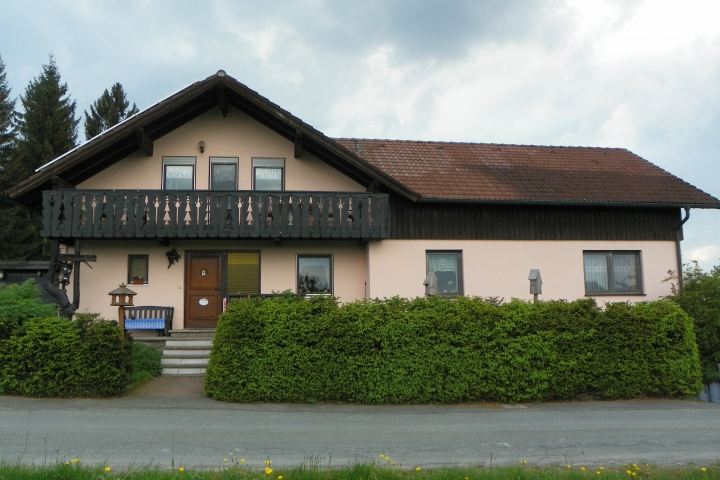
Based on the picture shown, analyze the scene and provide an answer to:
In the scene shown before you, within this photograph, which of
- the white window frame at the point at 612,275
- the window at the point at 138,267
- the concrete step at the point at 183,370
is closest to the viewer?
the concrete step at the point at 183,370

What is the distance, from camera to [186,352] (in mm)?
14039

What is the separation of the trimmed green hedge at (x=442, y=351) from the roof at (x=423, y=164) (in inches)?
206

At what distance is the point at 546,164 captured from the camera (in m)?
19.1

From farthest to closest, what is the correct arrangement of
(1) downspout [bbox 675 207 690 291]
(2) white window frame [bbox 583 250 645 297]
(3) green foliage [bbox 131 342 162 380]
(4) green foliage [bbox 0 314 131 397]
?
(1) downspout [bbox 675 207 690 291]
(2) white window frame [bbox 583 250 645 297]
(3) green foliage [bbox 131 342 162 380]
(4) green foliage [bbox 0 314 131 397]

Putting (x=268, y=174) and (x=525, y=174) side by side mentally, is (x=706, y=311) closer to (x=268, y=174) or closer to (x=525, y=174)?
(x=525, y=174)

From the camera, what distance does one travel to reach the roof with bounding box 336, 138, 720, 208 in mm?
16719

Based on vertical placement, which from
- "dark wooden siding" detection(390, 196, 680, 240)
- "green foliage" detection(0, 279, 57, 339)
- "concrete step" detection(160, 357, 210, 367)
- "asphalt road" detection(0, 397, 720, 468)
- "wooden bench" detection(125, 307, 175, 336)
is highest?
"dark wooden siding" detection(390, 196, 680, 240)

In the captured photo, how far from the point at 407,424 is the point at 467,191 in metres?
8.70

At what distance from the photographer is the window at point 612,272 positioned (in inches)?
676

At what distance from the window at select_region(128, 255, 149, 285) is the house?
0.04 metres

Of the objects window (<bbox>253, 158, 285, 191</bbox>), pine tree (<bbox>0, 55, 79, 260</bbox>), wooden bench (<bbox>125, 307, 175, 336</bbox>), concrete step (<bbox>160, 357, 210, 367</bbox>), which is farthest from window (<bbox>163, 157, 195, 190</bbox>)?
pine tree (<bbox>0, 55, 79, 260</bbox>)

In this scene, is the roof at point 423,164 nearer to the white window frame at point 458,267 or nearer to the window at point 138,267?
the white window frame at point 458,267

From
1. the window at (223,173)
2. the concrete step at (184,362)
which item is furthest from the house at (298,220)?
the concrete step at (184,362)

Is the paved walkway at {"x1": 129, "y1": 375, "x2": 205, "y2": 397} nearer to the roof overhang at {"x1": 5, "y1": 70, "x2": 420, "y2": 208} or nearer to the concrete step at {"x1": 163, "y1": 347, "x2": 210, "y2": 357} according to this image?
the concrete step at {"x1": 163, "y1": 347, "x2": 210, "y2": 357}
